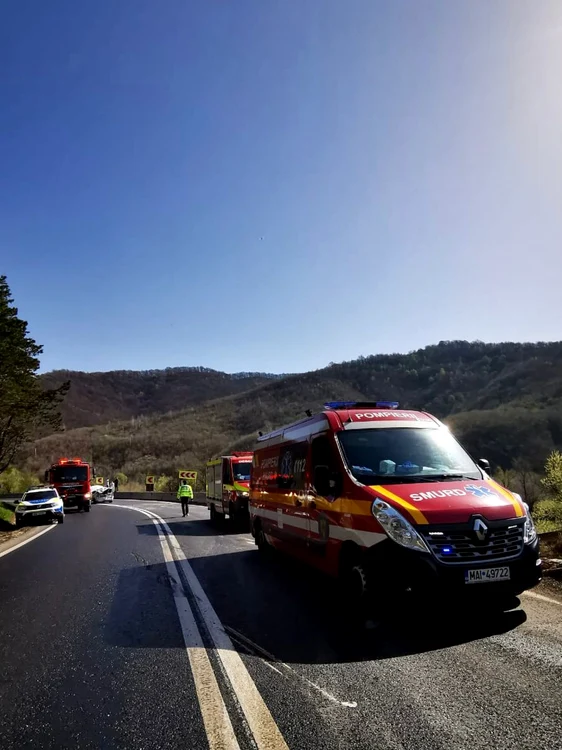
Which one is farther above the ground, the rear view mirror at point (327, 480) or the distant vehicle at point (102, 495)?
the rear view mirror at point (327, 480)

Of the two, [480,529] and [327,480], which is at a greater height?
[327,480]

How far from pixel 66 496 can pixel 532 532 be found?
104ft

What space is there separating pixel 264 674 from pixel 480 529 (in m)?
2.44

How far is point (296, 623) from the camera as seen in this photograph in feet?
18.2

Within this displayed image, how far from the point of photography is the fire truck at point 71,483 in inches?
1266

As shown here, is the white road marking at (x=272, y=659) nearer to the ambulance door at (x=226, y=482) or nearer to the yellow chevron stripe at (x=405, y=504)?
the yellow chevron stripe at (x=405, y=504)

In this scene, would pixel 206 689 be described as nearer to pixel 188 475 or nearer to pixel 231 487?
pixel 231 487

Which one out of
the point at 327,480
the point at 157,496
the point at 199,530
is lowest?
the point at 157,496

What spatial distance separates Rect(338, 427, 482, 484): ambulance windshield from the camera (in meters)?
6.30

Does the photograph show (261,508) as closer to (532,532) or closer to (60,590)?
(60,590)

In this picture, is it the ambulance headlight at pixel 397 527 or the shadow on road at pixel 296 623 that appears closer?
the shadow on road at pixel 296 623

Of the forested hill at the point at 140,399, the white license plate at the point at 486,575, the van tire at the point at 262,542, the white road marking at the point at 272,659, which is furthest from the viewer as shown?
the forested hill at the point at 140,399

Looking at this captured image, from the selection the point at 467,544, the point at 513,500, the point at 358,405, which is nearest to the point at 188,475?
the point at 358,405

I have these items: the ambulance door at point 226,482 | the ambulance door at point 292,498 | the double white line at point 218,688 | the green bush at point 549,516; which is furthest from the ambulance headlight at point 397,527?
the ambulance door at point 226,482
